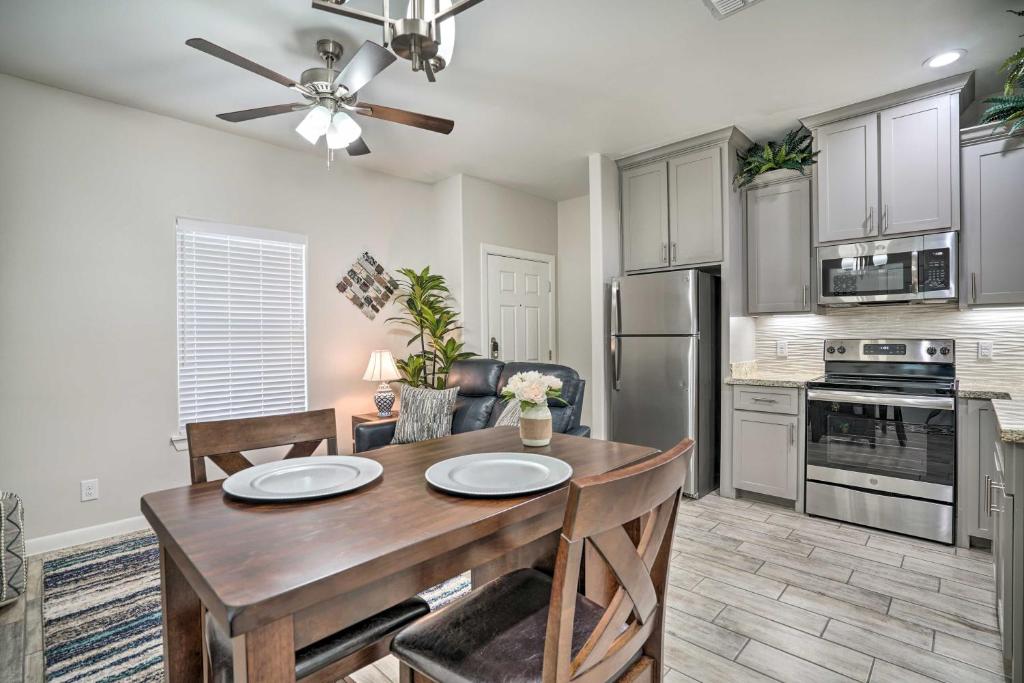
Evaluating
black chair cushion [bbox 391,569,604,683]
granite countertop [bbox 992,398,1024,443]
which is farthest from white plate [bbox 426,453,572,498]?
granite countertop [bbox 992,398,1024,443]

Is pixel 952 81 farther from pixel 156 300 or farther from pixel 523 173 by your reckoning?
pixel 156 300

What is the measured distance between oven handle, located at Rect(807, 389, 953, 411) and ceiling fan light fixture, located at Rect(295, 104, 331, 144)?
340 centimetres

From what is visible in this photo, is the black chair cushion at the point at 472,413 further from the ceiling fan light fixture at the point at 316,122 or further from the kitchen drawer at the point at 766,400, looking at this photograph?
the ceiling fan light fixture at the point at 316,122

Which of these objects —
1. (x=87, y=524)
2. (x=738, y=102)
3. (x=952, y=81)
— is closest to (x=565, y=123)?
(x=738, y=102)

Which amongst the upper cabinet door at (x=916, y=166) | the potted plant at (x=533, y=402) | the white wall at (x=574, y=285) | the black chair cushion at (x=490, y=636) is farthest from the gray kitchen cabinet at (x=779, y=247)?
the black chair cushion at (x=490, y=636)

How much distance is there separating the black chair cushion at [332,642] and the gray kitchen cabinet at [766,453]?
2.94 metres

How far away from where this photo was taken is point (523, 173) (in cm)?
474

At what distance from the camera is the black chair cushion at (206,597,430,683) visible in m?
1.04

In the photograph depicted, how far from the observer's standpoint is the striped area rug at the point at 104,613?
74.2 inches

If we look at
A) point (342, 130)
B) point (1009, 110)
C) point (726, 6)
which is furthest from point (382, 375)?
point (1009, 110)

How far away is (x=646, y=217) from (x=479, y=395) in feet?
6.76

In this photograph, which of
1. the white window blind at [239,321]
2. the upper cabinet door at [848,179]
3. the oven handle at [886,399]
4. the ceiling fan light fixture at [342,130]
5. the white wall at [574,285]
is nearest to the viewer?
the ceiling fan light fixture at [342,130]

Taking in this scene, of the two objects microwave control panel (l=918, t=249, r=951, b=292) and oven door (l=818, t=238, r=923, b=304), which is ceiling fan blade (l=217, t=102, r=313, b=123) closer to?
oven door (l=818, t=238, r=923, b=304)

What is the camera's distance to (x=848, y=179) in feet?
11.0
